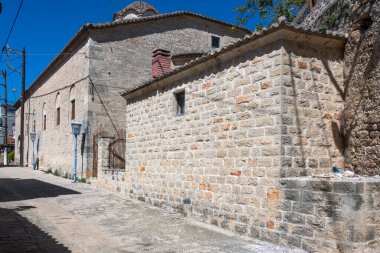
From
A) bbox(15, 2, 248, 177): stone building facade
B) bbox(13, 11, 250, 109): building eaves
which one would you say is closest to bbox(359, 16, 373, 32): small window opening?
bbox(15, 2, 248, 177): stone building facade

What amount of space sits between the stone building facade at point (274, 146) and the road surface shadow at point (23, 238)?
2.83 m

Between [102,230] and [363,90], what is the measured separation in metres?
4.85

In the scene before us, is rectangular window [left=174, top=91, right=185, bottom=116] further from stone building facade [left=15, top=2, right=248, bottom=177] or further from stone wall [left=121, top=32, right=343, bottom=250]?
stone building facade [left=15, top=2, right=248, bottom=177]

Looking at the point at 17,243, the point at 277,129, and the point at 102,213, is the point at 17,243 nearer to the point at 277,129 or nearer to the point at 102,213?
the point at 102,213

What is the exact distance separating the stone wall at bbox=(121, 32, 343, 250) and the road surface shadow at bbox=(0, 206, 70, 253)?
280 cm

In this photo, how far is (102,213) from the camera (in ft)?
26.2

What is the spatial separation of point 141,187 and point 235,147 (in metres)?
4.06

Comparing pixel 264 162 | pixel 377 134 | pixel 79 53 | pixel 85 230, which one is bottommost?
pixel 85 230

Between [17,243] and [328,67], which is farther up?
[328,67]

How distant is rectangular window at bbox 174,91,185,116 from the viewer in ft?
27.1

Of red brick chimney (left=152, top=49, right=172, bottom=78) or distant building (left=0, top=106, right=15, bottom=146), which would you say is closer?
red brick chimney (left=152, top=49, right=172, bottom=78)

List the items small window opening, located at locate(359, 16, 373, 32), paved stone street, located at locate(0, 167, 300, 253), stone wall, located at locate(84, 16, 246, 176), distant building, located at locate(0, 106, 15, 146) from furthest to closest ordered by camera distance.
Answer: distant building, located at locate(0, 106, 15, 146) → stone wall, located at locate(84, 16, 246, 176) → small window opening, located at locate(359, 16, 373, 32) → paved stone street, located at locate(0, 167, 300, 253)

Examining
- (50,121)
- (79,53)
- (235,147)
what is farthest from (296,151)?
(50,121)

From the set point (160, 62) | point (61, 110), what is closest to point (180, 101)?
point (160, 62)
